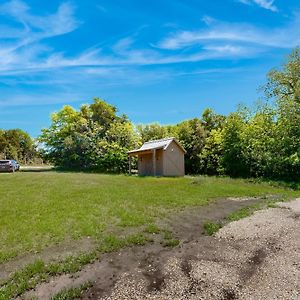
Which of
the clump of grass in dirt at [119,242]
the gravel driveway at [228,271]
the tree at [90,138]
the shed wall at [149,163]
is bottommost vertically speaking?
the gravel driveway at [228,271]

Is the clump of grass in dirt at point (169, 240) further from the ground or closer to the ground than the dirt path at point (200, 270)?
further from the ground

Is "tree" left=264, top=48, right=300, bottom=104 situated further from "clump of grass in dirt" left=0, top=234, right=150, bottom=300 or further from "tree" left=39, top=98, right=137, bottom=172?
"clump of grass in dirt" left=0, top=234, right=150, bottom=300

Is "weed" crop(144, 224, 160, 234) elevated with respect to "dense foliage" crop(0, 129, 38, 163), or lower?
lower

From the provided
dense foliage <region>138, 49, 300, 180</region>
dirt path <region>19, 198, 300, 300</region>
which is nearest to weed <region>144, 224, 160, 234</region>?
dirt path <region>19, 198, 300, 300</region>

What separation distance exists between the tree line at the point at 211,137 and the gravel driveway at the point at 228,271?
1604 centimetres

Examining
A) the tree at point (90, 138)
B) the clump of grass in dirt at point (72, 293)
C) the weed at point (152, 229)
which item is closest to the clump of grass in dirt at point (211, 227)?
the weed at point (152, 229)

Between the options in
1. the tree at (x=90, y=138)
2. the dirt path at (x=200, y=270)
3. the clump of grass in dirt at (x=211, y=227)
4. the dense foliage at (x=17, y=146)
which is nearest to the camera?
the dirt path at (x=200, y=270)

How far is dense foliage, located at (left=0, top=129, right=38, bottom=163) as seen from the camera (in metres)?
56.9

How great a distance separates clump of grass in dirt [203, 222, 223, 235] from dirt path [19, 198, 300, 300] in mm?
232

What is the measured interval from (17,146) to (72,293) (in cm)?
6229

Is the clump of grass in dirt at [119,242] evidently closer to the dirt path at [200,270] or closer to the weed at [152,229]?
the dirt path at [200,270]

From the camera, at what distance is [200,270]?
6129mm

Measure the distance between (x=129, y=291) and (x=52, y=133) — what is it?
37.9 meters

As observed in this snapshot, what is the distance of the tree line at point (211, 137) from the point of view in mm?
24828
